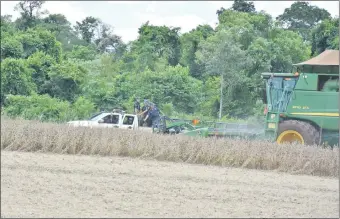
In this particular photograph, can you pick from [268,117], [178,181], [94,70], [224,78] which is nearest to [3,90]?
[94,70]

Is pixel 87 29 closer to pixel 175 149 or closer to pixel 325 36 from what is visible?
pixel 325 36

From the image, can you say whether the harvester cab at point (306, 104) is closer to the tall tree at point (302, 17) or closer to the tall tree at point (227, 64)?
the tall tree at point (227, 64)

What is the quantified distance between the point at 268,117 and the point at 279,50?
12.7 meters

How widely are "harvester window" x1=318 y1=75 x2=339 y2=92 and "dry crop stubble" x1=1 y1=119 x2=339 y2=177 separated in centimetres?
405

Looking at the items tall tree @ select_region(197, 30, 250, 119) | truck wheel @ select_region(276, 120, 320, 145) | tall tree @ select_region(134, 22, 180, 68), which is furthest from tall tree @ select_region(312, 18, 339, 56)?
truck wheel @ select_region(276, 120, 320, 145)

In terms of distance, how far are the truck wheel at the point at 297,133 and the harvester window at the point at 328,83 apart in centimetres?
113

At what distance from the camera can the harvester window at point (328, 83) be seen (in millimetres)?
17078

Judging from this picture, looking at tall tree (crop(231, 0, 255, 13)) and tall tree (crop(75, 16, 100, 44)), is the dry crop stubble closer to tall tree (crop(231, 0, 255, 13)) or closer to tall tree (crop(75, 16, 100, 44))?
tall tree (crop(75, 16, 100, 44))

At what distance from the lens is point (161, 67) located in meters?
31.4

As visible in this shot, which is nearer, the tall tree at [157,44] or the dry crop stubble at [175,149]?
the dry crop stubble at [175,149]

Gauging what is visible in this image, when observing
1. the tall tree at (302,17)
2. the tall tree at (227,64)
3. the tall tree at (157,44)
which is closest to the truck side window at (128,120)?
the tall tree at (227,64)

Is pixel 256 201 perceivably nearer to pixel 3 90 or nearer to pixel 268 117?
pixel 268 117

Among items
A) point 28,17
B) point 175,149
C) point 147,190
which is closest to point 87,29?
point 28,17

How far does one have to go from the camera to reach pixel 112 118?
19391mm
